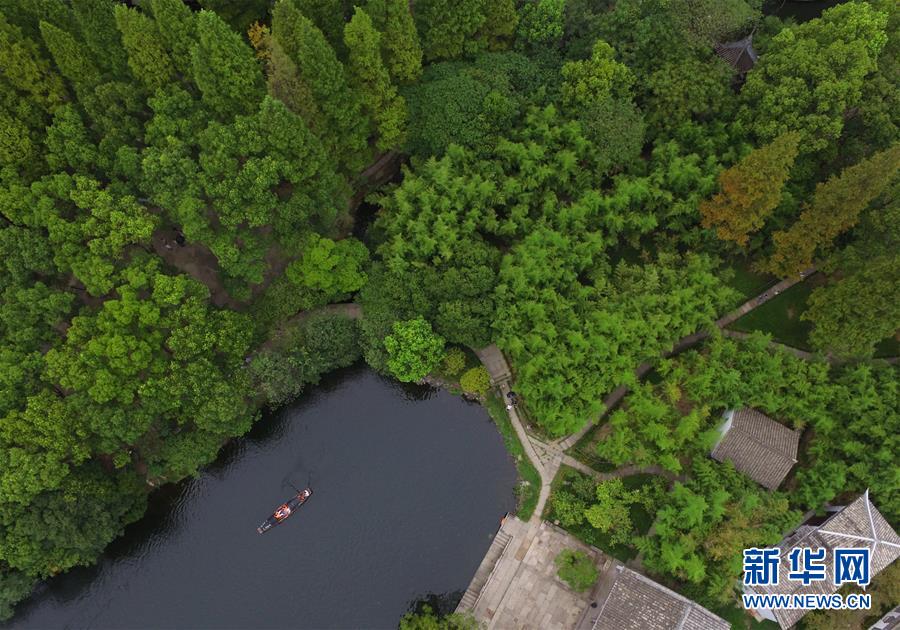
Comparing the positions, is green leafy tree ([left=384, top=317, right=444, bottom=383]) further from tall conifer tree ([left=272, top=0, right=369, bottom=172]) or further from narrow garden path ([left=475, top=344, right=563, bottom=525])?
tall conifer tree ([left=272, top=0, right=369, bottom=172])

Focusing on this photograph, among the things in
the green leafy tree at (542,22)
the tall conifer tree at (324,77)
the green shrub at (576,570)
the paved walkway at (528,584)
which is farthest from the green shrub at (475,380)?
the green leafy tree at (542,22)

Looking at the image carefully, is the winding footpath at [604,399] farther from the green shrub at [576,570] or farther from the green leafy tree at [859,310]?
the green shrub at [576,570]

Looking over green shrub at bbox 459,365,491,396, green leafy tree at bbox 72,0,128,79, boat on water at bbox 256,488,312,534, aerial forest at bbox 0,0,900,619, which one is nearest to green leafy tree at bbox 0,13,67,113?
aerial forest at bbox 0,0,900,619

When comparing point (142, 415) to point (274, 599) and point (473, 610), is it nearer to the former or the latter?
point (274, 599)

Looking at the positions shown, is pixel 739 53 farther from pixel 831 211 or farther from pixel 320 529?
pixel 320 529

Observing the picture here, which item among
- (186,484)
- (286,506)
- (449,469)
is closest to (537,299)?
(449,469)

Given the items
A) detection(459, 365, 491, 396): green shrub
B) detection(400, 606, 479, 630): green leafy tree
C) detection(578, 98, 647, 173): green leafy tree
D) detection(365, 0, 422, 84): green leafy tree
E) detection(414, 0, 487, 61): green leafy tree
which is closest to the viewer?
detection(400, 606, 479, 630): green leafy tree

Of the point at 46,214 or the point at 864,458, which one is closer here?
the point at 46,214
